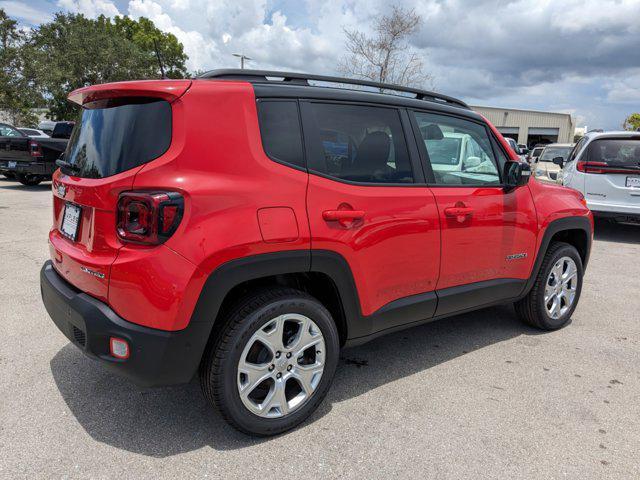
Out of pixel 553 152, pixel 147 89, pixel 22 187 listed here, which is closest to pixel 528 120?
pixel 553 152

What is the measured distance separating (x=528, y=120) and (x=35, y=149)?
186ft

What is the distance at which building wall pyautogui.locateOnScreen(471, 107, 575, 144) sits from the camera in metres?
57.4

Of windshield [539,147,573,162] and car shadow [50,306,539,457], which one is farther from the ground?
windshield [539,147,573,162]

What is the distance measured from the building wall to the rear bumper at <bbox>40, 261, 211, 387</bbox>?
197 ft

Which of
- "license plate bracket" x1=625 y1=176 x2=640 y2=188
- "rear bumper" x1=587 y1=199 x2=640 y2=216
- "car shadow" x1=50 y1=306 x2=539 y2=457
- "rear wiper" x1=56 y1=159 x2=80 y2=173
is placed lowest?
"car shadow" x1=50 y1=306 x2=539 y2=457

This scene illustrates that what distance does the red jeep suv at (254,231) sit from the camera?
2182 millimetres

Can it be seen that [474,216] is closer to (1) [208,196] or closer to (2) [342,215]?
(2) [342,215]

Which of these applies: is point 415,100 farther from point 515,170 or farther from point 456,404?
point 456,404

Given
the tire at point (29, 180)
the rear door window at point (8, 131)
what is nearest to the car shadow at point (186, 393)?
the tire at point (29, 180)

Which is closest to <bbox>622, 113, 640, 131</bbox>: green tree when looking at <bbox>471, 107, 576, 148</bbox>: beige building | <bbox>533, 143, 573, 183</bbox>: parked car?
<bbox>471, 107, 576, 148</bbox>: beige building

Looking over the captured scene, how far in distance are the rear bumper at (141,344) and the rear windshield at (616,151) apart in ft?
26.3

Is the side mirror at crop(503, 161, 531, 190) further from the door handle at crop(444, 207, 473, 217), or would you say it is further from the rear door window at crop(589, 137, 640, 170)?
the rear door window at crop(589, 137, 640, 170)

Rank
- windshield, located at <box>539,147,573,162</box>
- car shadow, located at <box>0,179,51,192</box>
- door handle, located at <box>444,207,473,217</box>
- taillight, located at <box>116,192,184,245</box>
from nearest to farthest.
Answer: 1. taillight, located at <box>116,192,184,245</box>
2. door handle, located at <box>444,207,473,217</box>
3. car shadow, located at <box>0,179,51,192</box>
4. windshield, located at <box>539,147,573,162</box>

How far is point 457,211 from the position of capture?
3.15m
